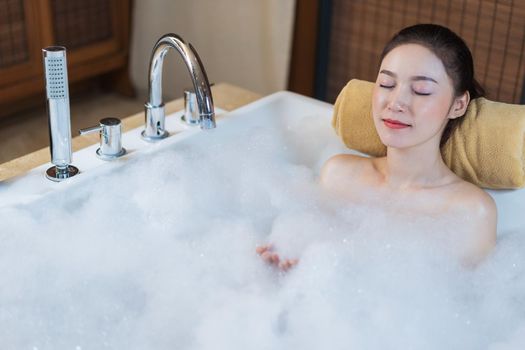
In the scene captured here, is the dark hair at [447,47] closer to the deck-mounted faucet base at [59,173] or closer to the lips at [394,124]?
the lips at [394,124]

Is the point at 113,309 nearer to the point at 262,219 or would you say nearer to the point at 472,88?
the point at 262,219

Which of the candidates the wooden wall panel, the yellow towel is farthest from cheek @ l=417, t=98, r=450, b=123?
the wooden wall panel

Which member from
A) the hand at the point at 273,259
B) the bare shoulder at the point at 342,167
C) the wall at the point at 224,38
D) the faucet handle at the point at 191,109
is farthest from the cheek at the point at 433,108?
the wall at the point at 224,38

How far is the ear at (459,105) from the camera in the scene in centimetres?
179

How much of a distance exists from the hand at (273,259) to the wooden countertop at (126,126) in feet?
1.89

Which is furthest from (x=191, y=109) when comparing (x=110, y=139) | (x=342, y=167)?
(x=342, y=167)

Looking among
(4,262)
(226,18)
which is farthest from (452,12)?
(4,262)

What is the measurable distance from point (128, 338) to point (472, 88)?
925 mm

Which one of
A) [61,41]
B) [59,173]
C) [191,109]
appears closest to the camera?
[59,173]

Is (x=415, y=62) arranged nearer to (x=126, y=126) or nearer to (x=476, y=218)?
(x=476, y=218)

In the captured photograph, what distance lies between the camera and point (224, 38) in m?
3.45

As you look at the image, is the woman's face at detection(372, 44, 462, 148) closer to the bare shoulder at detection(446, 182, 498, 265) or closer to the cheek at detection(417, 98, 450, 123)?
the cheek at detection(417, 98, 450, 123)

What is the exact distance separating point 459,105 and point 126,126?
3.09 feet

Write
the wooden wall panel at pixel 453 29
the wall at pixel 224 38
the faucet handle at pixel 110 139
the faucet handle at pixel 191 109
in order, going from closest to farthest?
the faucet handle at pixel 110 139 < the faucet handle at pixel 191 109 < the wooden wall panel at pixel 453 29 < the wall at pixel 224 38
